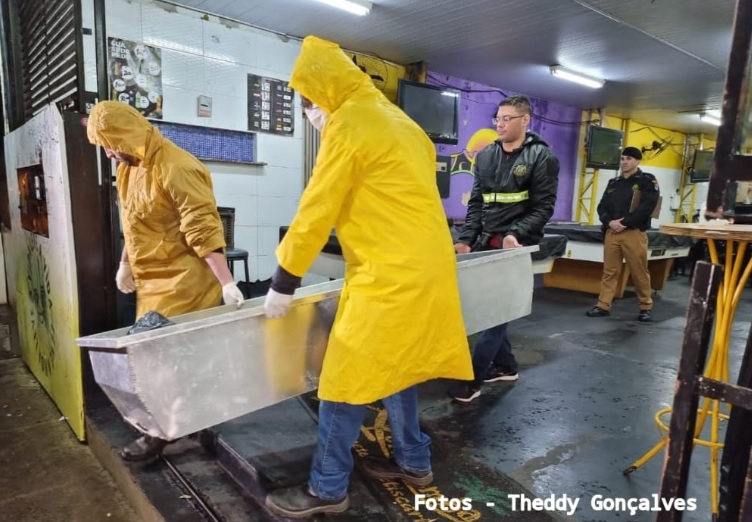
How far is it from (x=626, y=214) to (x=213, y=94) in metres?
4.05

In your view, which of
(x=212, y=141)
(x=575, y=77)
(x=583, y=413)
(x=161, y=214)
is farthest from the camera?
(x=575, y=77)

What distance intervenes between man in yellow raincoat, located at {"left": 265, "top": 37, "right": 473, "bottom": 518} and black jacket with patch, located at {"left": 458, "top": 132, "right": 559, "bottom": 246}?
1157 mm

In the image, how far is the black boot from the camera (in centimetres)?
184

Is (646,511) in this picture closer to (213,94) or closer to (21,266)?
(21,266)

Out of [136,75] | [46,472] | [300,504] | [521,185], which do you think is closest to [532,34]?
[521,185]

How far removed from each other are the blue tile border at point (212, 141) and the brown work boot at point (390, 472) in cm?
329

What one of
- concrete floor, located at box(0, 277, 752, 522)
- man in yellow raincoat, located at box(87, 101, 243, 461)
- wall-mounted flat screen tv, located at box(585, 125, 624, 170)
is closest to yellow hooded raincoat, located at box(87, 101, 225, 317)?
man in yellow raincoat, located at box(87, 101, 243, 461)

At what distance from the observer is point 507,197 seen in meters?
2.56

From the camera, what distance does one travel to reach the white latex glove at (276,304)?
1.37 metres

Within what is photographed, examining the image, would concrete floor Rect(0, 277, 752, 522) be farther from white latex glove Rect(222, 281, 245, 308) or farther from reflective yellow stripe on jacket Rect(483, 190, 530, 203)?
reflective yellow stripe on jacket Rect(483, 190, 530, 203)

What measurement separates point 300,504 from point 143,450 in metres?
Answer: 0.73

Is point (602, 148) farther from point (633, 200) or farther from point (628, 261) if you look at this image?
point (628, 261)

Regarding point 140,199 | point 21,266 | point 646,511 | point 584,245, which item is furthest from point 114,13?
point 584,245

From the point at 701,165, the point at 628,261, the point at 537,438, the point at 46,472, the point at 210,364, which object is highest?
the point at 701,165
